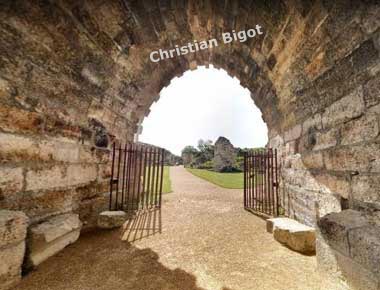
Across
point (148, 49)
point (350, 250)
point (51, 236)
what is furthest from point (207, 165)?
point (350, 250)

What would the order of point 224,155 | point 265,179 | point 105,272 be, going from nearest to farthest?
1. point 105,272
2. point 265,179
3. point 224,155

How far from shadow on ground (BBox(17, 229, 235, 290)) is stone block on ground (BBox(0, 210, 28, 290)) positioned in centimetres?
13

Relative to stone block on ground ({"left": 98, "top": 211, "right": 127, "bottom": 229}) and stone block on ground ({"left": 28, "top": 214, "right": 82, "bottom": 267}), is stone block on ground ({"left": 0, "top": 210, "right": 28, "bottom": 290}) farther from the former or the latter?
stone block on ground ({"left": 98, "top": 211, "right": 127, "bottom": 229})

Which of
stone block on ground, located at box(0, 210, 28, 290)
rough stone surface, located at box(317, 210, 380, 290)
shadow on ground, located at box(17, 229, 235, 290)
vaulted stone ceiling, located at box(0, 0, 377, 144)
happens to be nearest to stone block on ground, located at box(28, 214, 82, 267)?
shadow on ground, located at box(17, 229, 235, 290)

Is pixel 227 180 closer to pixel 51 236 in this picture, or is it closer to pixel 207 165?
pixel 51 236

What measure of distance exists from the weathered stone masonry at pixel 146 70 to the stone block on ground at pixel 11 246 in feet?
1.33

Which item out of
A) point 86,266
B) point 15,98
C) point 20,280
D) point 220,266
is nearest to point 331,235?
point 220,266

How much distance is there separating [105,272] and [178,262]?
0.80 metres

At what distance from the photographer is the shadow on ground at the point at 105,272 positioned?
1840 millimetres

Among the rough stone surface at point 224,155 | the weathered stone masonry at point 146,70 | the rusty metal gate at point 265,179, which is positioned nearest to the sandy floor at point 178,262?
the weathered stone masonry at point 146,70

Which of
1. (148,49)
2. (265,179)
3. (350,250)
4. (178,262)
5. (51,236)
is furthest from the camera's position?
(265,179)

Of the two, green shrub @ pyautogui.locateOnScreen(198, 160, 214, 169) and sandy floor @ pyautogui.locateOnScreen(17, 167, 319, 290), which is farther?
green shrub @ pyautogui.locateOnScreen(198, 160, 214, 169)

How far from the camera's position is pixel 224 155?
16.8 meters

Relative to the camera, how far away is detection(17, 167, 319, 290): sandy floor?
188 centimetres
